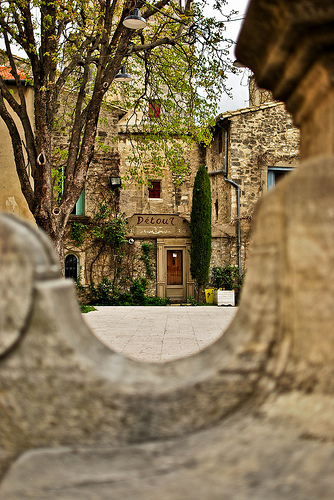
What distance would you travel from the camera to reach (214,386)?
126 centimetres

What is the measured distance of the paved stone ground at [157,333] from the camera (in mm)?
5578

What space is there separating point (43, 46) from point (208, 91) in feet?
11.6

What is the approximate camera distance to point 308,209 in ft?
3.95

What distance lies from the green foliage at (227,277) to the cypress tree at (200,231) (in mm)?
339

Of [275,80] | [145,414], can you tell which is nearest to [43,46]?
[275,80]

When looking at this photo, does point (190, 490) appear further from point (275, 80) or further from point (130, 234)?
point (130, 234)

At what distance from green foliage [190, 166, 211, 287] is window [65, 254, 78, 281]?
3.96 metres

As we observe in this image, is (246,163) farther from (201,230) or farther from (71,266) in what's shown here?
(71,266)

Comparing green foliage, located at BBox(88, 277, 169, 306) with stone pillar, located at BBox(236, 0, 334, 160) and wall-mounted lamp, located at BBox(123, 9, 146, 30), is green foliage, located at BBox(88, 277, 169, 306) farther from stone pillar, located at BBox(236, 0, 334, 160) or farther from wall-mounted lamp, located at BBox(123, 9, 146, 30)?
stone pillar, located at BBox(236, 0, 334, 160)

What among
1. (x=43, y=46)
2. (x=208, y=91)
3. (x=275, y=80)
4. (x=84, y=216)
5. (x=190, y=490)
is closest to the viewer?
(x=190, y=490)

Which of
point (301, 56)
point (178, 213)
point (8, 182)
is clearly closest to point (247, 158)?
point (178, 213)

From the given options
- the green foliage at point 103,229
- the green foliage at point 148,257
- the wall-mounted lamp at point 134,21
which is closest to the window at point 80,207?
the green foliage at point 103,229

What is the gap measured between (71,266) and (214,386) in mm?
14384

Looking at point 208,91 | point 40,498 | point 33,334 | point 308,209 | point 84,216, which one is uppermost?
point 208,91
